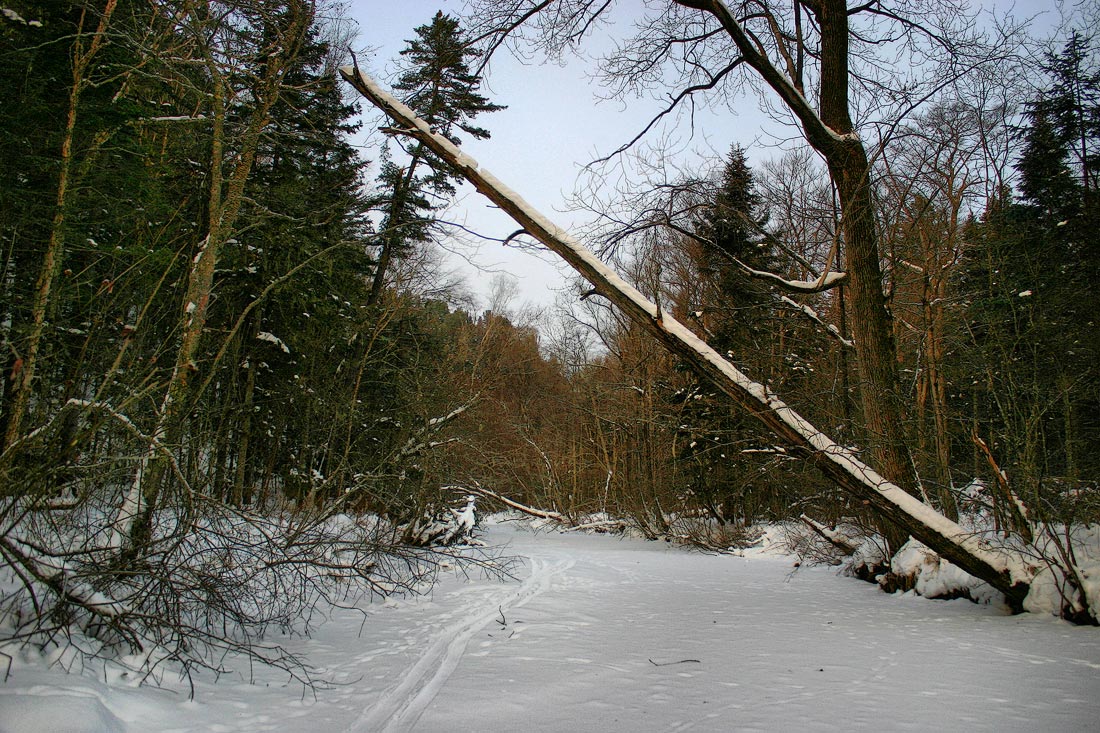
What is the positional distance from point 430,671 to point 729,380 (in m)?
3.38

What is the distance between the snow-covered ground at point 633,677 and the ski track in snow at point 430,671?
0.06ft

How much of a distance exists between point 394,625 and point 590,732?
3215 millimetres

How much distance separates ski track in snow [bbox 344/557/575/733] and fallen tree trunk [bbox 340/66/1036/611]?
10.3 ft

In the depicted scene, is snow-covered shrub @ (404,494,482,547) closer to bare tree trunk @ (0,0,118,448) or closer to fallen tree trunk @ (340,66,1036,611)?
bare tree trunk @ (0,0,118,448)

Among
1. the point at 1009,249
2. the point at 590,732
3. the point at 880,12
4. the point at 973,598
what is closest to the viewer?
Result: the point at 590,732

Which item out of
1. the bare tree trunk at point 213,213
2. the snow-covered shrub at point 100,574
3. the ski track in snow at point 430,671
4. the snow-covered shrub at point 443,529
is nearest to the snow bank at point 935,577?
the ski track in snow at point 430,671

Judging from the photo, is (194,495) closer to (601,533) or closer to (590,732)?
(590,732)

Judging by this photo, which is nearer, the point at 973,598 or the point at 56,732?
the point at 56,732

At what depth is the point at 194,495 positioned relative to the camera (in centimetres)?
398

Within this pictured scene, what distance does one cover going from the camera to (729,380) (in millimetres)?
5250

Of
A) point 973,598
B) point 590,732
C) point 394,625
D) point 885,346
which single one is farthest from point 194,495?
point 973,598

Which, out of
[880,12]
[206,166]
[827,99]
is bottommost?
[206,166]

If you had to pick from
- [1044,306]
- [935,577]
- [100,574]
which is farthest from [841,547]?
[100,574]

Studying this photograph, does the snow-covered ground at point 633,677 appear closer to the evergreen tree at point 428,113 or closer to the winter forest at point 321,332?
the winter forest at point 321,332
